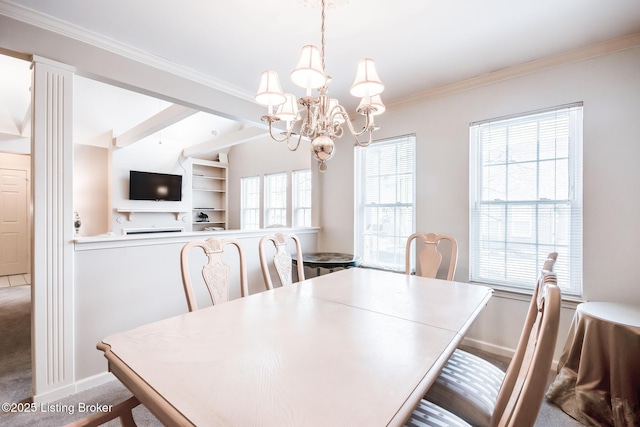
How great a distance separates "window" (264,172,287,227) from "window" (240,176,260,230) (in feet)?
1.14

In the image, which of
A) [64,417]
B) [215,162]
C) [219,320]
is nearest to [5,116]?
[215,162]

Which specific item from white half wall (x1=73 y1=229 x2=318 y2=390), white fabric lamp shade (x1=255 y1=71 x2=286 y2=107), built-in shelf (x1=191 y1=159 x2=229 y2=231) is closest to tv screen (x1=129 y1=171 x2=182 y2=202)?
built-in shelf (x1=191 y1=159 x2=229 y2=231)

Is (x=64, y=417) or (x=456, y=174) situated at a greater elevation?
(x=456, y=174)

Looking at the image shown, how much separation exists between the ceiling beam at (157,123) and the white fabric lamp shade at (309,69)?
218 cm

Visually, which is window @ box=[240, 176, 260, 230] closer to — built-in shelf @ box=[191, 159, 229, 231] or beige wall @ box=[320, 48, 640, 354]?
built-in shelf @ box=[191, 159, 229, 231]

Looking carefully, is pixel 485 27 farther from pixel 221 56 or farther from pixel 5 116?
pixel 5 116

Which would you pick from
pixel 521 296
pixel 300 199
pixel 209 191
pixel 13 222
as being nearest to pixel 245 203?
pixel 209 191

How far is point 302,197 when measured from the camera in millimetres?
5965

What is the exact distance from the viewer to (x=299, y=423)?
27.1 inches

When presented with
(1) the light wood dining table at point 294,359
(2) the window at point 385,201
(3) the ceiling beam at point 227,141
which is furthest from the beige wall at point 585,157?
(3) the ceiling beam at point 227,141

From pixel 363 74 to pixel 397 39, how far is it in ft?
3.24

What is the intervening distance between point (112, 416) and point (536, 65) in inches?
141

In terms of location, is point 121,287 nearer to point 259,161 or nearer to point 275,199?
point 275,199

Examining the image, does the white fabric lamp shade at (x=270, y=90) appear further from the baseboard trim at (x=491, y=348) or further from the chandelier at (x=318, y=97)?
the baseboard trim at (x=491, y=348)
